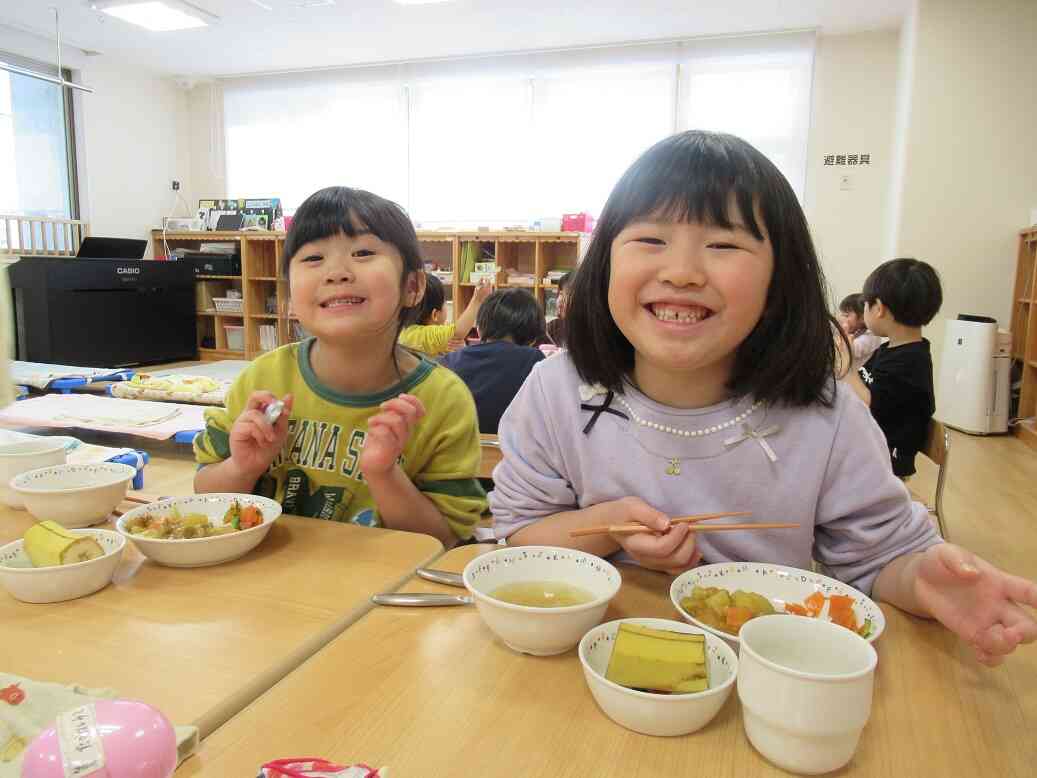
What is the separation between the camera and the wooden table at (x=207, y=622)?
0.61 meters

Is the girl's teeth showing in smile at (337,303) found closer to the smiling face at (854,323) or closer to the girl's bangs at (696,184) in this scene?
the girl's bangs at (696,184)

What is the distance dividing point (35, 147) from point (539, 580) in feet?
24.1

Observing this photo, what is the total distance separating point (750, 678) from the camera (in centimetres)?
52

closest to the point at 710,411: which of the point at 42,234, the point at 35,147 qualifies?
the point at 42,234

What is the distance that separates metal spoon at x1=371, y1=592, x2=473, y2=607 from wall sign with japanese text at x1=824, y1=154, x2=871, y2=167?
5.86 meters

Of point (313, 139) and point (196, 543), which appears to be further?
point (313, 139)

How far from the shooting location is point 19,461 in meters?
1.09

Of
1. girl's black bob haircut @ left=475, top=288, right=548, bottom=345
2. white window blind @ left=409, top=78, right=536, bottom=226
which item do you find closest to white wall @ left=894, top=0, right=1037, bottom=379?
white window blind @ left=409, top=78, right=536, bottom=226

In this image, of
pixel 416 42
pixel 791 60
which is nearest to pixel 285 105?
pixel 416 42

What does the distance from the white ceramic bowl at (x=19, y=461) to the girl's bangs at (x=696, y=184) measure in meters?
0.99

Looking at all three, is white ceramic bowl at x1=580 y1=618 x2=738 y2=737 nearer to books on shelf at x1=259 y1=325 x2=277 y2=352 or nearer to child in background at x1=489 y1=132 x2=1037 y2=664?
child in background at x1=489 y1=132 x2=1037 y2=664

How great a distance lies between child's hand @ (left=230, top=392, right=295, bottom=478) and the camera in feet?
3.54

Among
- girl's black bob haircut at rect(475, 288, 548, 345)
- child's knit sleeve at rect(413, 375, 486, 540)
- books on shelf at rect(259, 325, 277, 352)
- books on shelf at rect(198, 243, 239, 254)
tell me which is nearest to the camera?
child's knit sleeve at rect(413, 375, 486, 540)

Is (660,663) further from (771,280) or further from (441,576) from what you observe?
(771,280)
